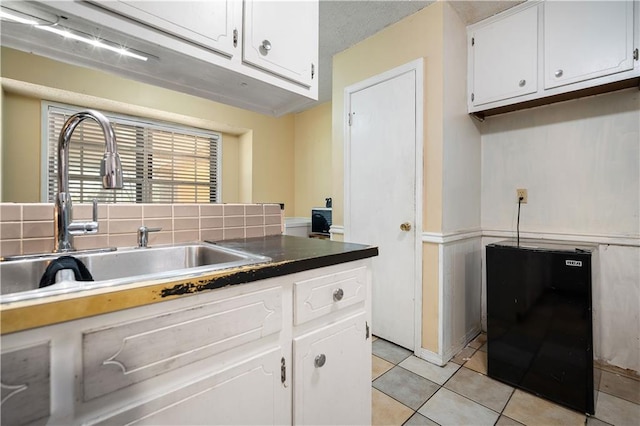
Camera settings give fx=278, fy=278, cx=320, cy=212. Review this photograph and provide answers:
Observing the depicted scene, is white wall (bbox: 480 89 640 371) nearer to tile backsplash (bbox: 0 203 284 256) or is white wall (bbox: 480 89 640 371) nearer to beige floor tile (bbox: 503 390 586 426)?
beige floor tile (bbox: 503 390 586 426)

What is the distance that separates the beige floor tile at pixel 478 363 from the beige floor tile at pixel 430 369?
0.29ft

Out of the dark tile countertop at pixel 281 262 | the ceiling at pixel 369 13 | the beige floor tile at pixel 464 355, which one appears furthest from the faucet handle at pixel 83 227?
the beige floor tile at pixel 464 355

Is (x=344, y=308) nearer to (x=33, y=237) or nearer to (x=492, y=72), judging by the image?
(x=33, y=237)

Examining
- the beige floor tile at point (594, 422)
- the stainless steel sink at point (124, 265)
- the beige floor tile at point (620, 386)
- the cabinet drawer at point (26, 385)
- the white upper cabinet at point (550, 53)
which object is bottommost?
the beige floor tile at point (594, 422)

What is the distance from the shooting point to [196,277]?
0.65m

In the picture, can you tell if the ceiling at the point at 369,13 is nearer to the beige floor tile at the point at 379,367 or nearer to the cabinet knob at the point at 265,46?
the cabinet knob at the point at 265,46

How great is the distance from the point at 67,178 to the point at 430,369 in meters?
2.11

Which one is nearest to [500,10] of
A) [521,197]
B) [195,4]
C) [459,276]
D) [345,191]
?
[521,197]

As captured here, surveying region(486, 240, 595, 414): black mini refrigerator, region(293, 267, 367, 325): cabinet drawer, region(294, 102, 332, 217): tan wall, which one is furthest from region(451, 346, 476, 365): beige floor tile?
region(294, 102, 332, 217): tan wall

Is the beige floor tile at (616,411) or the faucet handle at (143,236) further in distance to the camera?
the beige floor tile at (616,411)

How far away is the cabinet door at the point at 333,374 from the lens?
87 centimetres

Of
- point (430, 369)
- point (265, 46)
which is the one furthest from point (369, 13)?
point (430, 369)

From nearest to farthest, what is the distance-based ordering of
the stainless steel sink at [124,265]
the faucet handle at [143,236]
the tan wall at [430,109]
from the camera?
the stainless steel sink at [124,265], the faucet handle at [143,236], the tan wall at [430,109]

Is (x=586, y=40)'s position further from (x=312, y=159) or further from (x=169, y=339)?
(x=312, y=159)
